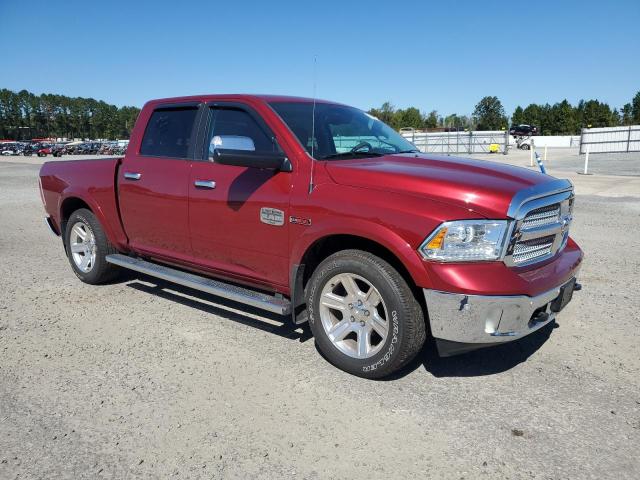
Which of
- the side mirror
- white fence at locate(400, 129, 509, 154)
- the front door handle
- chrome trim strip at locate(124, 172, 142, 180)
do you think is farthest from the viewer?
white fence at locate(400, 129, 509, 154)

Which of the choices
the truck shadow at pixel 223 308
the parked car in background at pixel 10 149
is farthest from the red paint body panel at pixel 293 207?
the parked car in background at pixel 10 149

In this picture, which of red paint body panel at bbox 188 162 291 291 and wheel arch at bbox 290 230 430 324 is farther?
red paint body panel at bbox 188 162 291 291

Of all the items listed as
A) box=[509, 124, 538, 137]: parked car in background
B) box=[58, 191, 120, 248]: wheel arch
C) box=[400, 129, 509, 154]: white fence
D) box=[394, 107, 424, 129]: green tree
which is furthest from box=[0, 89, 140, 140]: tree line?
box=[58, 191, 120, 248]: wheel arch

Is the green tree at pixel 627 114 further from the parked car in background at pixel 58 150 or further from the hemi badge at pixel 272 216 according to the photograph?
the hemi badge at pixel 272 216


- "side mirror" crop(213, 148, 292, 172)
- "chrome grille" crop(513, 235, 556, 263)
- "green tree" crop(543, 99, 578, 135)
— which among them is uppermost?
"green tree" crop(543, 99, 578, 135)

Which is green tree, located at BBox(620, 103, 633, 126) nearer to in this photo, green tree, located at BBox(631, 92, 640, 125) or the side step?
green tree, located at BBox(631, 92, 640, 125)

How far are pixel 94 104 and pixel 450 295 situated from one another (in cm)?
18227

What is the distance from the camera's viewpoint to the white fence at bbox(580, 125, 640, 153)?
127 ft

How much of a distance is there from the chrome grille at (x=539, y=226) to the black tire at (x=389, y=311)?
2.14 ft

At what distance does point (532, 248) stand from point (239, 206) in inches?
83.7

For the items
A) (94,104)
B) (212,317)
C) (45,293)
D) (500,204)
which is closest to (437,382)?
(500,204)

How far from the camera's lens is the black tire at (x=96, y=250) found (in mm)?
5496

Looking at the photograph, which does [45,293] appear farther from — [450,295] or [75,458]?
[450,295]

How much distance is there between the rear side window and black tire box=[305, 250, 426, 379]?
6.35 ft
